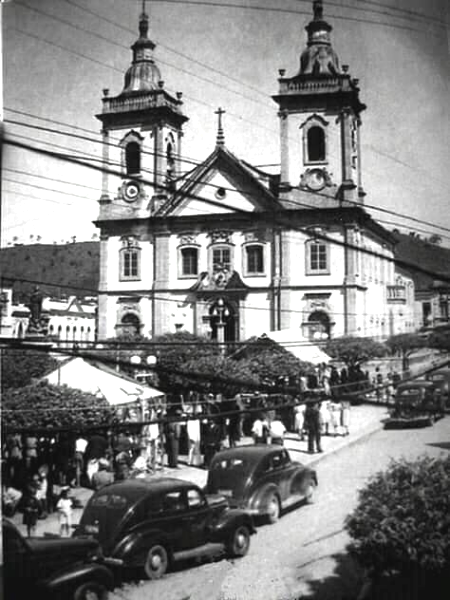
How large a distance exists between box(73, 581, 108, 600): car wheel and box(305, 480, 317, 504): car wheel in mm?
997

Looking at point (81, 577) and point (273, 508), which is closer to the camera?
point (81, 577)

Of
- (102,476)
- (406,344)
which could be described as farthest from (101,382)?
(406,344)

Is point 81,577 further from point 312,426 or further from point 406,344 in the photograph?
point 406,344

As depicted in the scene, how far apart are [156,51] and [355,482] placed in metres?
2.54

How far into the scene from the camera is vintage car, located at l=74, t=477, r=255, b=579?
2.99m

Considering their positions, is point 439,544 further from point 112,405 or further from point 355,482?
point 112,405

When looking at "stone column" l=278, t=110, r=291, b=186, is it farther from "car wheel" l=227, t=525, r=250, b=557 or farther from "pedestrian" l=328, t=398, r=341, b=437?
"car wheel" l=227, t=525, r=250, b=557

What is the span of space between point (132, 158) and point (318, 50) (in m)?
1.16

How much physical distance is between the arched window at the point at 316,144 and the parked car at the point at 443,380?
4.46 feet

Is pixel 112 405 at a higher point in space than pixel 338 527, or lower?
higher

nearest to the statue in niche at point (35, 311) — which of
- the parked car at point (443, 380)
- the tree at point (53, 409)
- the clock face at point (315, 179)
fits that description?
the tree at point (53, 409)

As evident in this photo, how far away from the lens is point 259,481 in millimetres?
3254

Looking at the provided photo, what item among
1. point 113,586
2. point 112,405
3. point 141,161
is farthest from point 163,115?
point 113,586

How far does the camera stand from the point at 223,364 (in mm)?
3711
